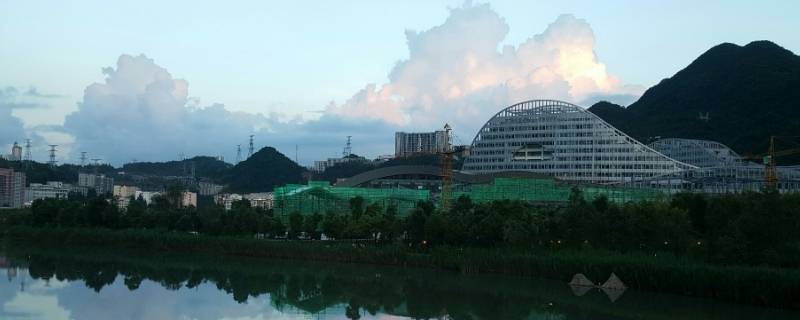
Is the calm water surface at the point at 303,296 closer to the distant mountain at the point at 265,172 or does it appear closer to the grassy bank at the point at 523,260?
→ the grassy bank at the point at 523,260

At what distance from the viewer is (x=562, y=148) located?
81062 mm

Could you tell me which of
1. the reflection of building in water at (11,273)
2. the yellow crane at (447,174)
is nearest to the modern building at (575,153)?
the yellow crane at (447,174)

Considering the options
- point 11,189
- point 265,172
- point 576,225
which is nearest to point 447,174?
point 576,225

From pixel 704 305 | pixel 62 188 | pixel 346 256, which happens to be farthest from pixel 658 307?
pixel 62 188

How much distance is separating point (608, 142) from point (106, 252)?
4590cm

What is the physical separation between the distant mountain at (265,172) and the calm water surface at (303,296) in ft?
292

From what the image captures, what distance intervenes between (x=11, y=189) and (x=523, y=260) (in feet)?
325

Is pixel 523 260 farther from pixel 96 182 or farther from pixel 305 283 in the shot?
pixel 96 182

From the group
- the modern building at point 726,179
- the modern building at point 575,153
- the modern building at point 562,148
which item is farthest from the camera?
the modern building at point 562,148

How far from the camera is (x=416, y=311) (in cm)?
3009

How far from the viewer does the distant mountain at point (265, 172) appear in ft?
441

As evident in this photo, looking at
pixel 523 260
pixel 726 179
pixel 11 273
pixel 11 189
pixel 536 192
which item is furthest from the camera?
pixel 11 189

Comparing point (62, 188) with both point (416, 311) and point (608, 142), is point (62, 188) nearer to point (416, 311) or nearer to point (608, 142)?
point (608, 142)

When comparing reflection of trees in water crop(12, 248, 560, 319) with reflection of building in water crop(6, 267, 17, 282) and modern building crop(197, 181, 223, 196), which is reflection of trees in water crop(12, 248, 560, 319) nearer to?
reflection of building in water crop(6, 267, 17, 282)
